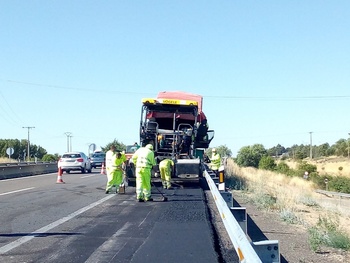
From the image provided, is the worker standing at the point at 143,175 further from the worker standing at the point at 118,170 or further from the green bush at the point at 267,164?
the green bush at the point at 267,164

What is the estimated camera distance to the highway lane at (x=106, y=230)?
7.66 metres

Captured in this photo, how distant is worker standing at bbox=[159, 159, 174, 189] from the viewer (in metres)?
18.7

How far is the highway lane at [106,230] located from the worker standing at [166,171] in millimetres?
2662

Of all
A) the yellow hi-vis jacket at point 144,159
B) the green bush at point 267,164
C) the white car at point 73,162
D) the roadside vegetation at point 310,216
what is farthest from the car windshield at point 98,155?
the yellow hi-vis jacket at point 144,159

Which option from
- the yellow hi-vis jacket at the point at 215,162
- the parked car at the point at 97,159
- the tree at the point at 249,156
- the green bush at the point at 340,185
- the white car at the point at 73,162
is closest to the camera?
the yellow hi-vis jacket at the point at 215,162

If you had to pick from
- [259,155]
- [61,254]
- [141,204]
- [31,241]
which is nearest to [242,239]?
[61,254]

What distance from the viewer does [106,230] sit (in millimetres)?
9938

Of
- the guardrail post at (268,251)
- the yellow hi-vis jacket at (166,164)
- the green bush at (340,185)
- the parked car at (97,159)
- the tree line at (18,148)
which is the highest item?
the tree line at (18,148)

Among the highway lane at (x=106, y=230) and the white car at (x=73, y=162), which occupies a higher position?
the white car at (x=73, y=162)

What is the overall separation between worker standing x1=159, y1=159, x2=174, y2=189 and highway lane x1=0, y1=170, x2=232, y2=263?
2.66 meters

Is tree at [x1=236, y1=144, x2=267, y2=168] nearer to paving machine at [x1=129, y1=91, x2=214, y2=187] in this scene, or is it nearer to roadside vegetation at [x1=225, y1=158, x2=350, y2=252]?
roadside vegetation at [x1=225, y1=158, x2=350, y2=252]

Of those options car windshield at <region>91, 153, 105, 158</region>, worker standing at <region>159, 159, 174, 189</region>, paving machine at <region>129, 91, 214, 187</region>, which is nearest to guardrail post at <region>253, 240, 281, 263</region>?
worker standing at <region>159, 159, 174, 189</region>

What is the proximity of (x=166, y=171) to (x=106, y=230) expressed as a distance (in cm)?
887

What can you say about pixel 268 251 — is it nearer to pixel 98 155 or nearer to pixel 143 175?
pixel 143 175
